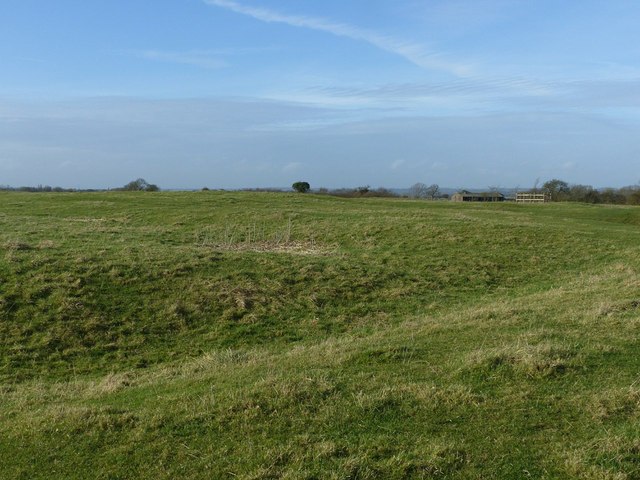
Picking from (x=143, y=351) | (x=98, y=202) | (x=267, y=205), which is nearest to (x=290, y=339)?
(x=143, y=351)

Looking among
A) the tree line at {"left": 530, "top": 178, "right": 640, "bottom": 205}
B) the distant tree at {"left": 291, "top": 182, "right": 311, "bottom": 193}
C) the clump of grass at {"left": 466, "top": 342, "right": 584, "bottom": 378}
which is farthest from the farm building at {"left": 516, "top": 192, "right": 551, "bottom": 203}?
the clump of grass at {"left": 466, "top": 342, "right": 584, "bottom": 378}

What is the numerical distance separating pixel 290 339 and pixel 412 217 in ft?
68.1

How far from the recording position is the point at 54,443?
6.04 metres

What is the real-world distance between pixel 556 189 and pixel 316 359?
80586 mm

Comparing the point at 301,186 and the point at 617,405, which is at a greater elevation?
the point at 301,186

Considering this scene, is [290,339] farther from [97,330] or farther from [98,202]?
[98,202]

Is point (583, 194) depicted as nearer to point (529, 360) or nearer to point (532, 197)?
point (532, 197)

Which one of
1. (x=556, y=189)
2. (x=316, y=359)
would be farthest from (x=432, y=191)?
(x=316, y=359)

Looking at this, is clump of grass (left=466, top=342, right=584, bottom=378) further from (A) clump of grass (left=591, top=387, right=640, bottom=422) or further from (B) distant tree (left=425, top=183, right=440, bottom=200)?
(B) distant tree (left=425, top=183, right=440, bottom=200)

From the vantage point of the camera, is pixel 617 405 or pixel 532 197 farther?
pixel 532 197

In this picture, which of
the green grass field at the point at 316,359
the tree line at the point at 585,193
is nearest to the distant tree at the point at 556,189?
the tree line at the point at 585,193

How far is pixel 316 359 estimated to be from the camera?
9102mm

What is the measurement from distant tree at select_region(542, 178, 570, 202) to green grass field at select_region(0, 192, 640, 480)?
5611 cm

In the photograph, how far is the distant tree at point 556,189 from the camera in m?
77.6
